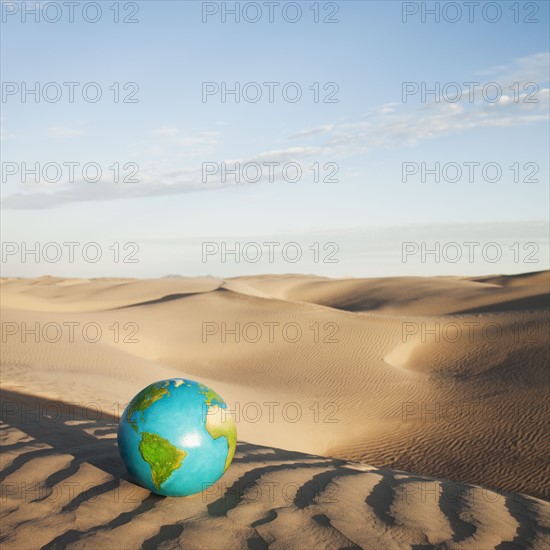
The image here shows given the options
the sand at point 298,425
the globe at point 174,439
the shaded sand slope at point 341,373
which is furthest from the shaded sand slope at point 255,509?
the shaded sand slope at point 341,373

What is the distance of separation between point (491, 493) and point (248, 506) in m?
2.73

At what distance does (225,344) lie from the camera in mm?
19219

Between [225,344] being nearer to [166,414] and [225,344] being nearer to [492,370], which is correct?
[492,370]

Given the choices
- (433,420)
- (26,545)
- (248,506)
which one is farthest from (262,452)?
(433,420)

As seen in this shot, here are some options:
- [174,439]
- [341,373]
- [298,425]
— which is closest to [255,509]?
[174,439]

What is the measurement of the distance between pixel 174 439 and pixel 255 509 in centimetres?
90

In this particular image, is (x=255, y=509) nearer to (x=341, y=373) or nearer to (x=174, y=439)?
(x=174, y=439)

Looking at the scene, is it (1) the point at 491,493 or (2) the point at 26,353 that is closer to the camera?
(1) the point at 491,493

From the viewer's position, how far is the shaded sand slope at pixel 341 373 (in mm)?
10211

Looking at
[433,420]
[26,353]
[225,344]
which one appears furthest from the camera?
[225,344]

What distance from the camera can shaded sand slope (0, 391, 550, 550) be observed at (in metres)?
3.97

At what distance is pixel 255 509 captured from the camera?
443 centimetres

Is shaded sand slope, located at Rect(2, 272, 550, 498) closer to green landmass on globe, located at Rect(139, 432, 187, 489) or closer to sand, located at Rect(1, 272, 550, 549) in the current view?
sand, located at Rect(1, 272, 550, 549)

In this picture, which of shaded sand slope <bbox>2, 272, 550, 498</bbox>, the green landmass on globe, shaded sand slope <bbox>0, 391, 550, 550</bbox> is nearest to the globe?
the green landmass on globe
